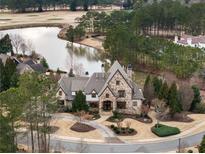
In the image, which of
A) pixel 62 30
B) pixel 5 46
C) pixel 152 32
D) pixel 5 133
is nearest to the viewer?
pixel 5 133

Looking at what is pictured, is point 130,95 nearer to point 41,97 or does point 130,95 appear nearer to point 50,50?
point 41,97

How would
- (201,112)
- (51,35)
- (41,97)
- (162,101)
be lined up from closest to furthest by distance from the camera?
(41,97), (162,101), (201,112), (51,35)

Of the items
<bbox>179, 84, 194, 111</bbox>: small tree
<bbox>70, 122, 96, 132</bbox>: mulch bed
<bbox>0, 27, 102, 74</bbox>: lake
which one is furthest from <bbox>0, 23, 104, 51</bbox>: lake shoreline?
<bbox>70, 122, 96, 132</bbox>: mulch bed

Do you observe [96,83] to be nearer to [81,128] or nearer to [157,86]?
[157,86]

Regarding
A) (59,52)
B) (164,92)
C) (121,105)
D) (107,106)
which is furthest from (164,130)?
(59,52)

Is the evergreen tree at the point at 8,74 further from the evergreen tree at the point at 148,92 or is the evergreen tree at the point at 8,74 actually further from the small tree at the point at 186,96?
the small tree at the point at 186,96

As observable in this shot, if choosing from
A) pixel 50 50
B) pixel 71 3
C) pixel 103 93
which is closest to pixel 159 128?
pixel 103 93
